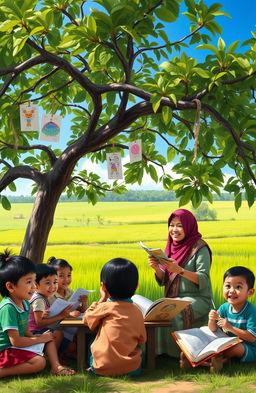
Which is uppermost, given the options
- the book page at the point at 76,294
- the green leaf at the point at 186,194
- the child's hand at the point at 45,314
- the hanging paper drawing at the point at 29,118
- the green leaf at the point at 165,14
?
the green leaf at the point at 165,14

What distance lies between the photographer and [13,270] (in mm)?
3664

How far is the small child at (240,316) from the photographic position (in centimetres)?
383

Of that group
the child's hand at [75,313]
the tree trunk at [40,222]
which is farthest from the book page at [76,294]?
the tree trunk at [40,222]

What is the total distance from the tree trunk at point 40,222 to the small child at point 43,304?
1.54m

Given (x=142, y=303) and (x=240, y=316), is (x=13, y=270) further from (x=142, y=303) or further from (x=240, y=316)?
(x=240, y=316)

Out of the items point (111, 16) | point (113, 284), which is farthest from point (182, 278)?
point (111, 16)

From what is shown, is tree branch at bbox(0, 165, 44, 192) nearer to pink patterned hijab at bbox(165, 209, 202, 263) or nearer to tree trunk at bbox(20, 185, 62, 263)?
tree trunk at bbox(20, 185, 62, 263)

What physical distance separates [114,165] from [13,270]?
2271 millimetres

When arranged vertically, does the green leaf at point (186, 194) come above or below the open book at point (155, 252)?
above

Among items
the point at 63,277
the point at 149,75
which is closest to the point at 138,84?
the point at 149,75

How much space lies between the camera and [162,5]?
441 cm

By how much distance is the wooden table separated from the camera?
3.84m

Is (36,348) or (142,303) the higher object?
(142,303)

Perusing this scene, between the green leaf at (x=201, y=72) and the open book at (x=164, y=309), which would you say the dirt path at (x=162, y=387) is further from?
the green leaf at (x=201, y=72)
